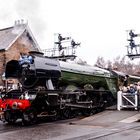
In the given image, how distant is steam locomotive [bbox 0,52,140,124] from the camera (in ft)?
49.4

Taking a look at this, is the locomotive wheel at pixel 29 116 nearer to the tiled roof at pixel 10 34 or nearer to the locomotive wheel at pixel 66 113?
the locomotive wheel at pixel 66 113

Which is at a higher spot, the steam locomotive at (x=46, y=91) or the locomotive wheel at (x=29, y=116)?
the steam locomotive at (x=46, y=91)

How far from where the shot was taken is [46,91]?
1537 centimetres

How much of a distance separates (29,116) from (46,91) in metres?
1.32

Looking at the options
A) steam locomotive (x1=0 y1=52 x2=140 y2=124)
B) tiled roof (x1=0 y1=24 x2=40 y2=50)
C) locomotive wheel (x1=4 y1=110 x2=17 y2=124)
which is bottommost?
locomotive wheel (x1=4 y1=110 x2=17 y2=124)

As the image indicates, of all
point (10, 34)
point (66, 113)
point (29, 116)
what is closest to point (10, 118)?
point (29, 116)

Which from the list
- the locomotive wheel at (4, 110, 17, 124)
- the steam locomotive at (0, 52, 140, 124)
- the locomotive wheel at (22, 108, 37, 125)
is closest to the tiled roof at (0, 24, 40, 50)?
the steam locomotive at (0, 52, 140, 124)

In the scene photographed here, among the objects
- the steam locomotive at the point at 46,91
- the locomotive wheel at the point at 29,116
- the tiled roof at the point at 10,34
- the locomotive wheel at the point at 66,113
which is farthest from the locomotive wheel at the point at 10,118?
the tiled roof at the point at 10,34

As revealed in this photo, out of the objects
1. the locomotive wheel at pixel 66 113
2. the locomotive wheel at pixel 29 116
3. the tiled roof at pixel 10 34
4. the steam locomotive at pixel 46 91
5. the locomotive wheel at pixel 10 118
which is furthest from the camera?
the tiled roof at pixel 10 34

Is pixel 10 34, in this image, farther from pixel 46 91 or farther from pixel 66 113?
pixel 46 91

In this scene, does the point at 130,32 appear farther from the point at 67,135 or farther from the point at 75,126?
the point at 67,135

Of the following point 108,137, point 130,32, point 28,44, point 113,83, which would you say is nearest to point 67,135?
point 108,137

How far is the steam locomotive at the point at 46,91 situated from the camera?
1507 cm

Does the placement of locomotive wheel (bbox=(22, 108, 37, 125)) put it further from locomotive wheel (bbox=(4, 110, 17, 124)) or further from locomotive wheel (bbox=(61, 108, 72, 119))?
locomotive wheel (bbox=(61, 108, 72, 119))
